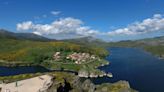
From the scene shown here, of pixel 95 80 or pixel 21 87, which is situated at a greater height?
pixel 21 87

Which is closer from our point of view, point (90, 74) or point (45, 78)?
point (45, 78)

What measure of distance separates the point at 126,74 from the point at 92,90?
94.9 meters

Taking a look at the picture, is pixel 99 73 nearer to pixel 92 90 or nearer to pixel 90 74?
pixel 90 74

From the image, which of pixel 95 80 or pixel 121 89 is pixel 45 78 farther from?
pixel 95 80

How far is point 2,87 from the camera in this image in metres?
71.3

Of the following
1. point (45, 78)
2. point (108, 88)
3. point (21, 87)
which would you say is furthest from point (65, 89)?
point (108, 88)

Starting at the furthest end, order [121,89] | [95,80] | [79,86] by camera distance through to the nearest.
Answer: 1. [95,80]
2. [121,89]
3. [79,86]

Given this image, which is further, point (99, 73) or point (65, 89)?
point (99, 73)

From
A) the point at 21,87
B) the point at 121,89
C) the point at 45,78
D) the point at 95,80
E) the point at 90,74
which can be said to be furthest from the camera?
the point at 90,74

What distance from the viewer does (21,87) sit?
67.9 meters

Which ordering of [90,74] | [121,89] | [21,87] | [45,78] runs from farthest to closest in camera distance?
[90,74], [121,89], [45,78], [21,87]

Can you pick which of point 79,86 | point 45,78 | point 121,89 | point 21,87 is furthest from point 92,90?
point 21,87

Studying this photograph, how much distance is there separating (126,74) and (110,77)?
14857 millimetres

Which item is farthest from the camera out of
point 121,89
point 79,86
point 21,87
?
point 121,89
